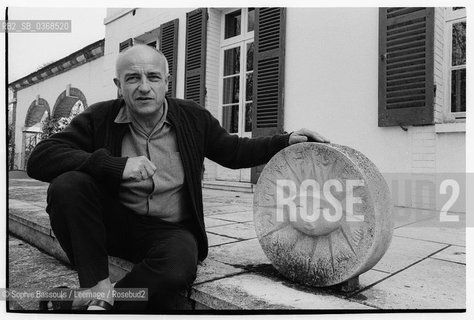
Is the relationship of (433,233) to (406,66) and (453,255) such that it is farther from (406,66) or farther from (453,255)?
(406,66)

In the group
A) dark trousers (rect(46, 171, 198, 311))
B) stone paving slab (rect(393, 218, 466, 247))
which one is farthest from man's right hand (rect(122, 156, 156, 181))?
stone paving slab (rect(393, 218, 466, 247))

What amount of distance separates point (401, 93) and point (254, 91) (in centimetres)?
164

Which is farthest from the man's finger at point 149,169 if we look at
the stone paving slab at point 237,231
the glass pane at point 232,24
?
the glass pane at point 232,24

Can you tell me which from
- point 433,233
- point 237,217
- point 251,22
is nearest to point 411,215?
point 433,233

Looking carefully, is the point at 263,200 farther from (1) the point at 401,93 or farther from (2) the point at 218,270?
(1) the point at 401,93

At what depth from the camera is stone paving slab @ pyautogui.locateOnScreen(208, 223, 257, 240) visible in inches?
92.2

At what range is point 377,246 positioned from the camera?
1328 mm

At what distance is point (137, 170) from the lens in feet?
4.56

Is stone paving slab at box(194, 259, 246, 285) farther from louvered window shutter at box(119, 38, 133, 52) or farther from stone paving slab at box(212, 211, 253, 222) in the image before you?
Result: louvered window shutter at box(119, 38, 133, 52)

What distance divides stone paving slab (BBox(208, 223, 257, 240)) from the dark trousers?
0.85 meters

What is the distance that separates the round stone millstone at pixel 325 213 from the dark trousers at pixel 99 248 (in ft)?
1.25

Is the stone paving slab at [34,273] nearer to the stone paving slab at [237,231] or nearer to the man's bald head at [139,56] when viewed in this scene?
the stone paving slab at [237,231]

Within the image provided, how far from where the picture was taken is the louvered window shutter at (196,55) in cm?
486

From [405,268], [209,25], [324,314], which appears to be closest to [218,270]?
[324,314]
